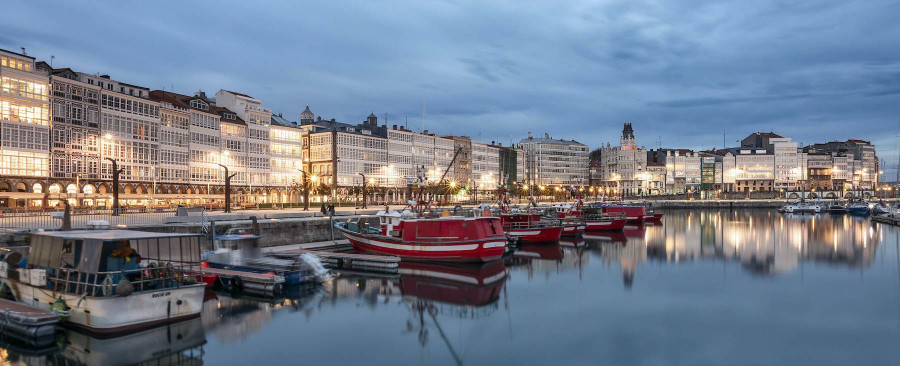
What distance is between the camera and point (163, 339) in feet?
61.2

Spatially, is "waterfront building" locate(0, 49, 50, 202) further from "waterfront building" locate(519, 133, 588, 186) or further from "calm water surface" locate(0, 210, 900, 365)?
"waterfront building" locate(519, 133, 588, 186)

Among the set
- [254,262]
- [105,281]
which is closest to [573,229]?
[254,262]

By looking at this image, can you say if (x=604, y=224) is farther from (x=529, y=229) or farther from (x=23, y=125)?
(x=23, y=125)

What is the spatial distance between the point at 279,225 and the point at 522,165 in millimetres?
123975

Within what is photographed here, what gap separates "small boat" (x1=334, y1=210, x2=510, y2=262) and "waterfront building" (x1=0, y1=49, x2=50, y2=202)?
37210 mm

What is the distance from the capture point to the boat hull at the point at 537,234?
4719 cm

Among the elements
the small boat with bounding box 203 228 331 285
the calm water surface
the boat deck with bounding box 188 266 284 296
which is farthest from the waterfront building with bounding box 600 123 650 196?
the boat deck with bounding box 188 266 284 296

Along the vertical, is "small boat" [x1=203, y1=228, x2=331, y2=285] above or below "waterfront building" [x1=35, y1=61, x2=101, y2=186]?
below

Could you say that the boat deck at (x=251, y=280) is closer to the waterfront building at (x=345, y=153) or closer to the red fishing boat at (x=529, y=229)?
the red fishing boat at (x=529, y=229)

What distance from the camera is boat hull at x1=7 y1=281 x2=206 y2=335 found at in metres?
18.2

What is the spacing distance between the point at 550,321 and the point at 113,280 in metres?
15.0

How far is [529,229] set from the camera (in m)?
47.3

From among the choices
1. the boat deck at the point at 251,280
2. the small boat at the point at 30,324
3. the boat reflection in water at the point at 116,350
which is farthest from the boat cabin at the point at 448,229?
the small boat at the point at 30,324

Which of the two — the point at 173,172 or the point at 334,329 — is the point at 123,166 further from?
the point at 334,329
